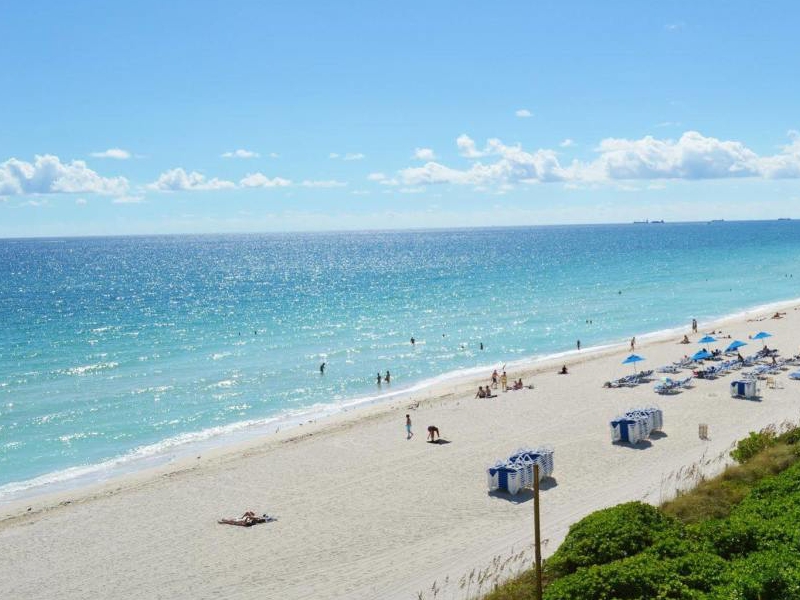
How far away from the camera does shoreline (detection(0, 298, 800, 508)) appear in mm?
23938

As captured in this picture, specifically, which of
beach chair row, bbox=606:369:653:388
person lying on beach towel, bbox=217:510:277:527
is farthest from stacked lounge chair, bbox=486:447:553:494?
beach chair row, bbox=606:369:653:388

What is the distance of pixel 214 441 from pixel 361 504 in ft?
38.1

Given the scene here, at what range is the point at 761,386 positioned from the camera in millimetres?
30781

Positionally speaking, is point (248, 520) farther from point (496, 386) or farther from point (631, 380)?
point (631, 380)

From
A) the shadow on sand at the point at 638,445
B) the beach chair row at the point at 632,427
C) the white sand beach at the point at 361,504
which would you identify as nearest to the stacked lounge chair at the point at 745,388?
the white sand beach at the point at 361,504

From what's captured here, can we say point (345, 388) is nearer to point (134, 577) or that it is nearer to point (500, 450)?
point (500, 450)

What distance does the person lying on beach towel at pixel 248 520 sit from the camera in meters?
17.8

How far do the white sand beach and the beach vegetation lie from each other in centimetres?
272

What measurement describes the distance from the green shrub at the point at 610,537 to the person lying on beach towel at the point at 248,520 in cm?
880

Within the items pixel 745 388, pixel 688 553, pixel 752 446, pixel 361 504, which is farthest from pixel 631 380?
pixel 688 553

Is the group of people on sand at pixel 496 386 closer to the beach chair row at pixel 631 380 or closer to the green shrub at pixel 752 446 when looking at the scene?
the beach chair row at pixel 631 380

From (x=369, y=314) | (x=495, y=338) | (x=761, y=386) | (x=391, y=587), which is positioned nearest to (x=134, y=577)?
(x=391, y=587)

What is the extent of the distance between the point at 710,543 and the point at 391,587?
236 inches

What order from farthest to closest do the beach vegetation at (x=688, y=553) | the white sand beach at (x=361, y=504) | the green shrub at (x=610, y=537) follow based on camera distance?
1. the white sand beach at (x=361, y=504)
2. the green shrub at (x=610, y=537)
3. the beach vegetation at (x=688, y=553)
